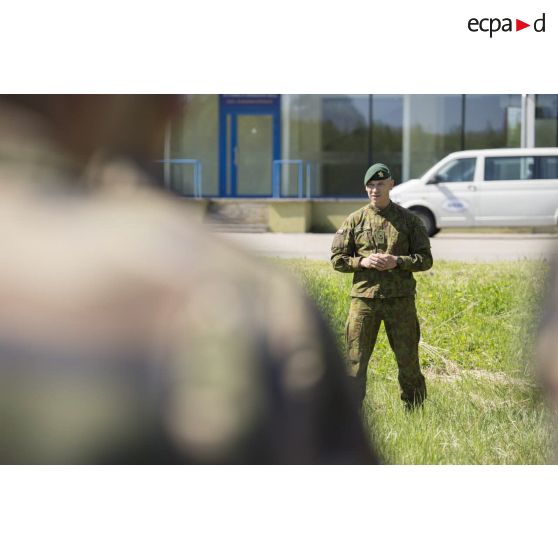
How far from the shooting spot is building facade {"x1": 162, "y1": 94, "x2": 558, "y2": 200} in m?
5.69

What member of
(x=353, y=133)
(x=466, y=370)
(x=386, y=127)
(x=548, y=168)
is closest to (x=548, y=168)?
(x=548, y=168)

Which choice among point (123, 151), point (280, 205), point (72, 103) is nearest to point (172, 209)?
point (123, 151)

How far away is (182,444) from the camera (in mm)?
1143

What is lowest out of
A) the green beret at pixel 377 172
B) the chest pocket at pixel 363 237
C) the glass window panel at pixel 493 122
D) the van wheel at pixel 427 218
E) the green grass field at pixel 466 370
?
the green grass field at pixel 466 370

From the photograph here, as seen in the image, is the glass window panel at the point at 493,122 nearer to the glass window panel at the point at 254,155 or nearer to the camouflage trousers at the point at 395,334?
the glass window panel at the point at 254,155

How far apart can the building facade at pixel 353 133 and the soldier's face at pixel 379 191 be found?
0.65 metres

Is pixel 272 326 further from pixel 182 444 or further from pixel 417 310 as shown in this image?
pixel 417 310

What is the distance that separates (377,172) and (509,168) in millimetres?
1749

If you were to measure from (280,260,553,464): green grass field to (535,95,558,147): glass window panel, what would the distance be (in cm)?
674

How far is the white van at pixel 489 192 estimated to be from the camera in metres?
4.10

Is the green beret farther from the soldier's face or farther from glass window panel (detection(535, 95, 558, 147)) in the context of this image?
Answer: glass window panel (detection(535, 95, 558, 147))

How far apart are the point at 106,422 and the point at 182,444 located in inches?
4.8

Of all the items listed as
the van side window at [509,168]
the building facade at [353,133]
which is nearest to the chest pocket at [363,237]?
the building facade at [353,133]

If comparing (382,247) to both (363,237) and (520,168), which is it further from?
(520,168)
